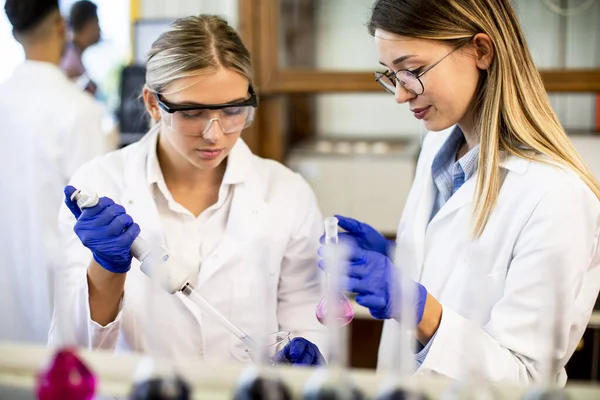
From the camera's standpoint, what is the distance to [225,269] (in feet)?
5.42

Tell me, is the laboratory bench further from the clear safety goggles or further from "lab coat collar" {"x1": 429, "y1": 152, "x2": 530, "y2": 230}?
the clear safety goggles

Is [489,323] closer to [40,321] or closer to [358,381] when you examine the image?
[358,381]

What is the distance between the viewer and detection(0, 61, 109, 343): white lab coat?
228cm

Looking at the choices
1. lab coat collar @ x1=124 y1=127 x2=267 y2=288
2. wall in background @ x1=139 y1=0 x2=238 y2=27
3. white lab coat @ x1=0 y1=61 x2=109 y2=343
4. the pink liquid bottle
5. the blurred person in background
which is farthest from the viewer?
the blurred person in background

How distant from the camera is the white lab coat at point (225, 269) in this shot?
161cm

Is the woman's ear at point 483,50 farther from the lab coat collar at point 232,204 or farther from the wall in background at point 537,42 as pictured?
the wall in background at point 537,42

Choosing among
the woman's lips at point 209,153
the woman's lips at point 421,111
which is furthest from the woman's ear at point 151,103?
the woman's lips at point 421,111

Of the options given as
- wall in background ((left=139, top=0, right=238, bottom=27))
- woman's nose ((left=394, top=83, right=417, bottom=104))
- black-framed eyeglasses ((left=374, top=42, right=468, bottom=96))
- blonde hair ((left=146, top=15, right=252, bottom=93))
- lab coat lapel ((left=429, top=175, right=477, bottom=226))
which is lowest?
lab coat lapel ((left=429, top=175, right=477, bottom=226))

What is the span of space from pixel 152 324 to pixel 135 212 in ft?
2.66

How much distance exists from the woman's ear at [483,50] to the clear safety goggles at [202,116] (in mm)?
513

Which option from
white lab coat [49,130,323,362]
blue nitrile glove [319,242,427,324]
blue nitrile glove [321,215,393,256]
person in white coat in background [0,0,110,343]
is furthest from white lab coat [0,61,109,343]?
blue nitrile glove [319,242,427,324]

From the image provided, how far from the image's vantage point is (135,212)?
1.67m

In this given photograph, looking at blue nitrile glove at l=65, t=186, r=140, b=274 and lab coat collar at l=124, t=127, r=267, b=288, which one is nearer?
blue nitrile glove at l=65, t=186, r=140, b=274

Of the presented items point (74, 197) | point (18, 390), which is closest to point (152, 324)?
point (18, 390)
